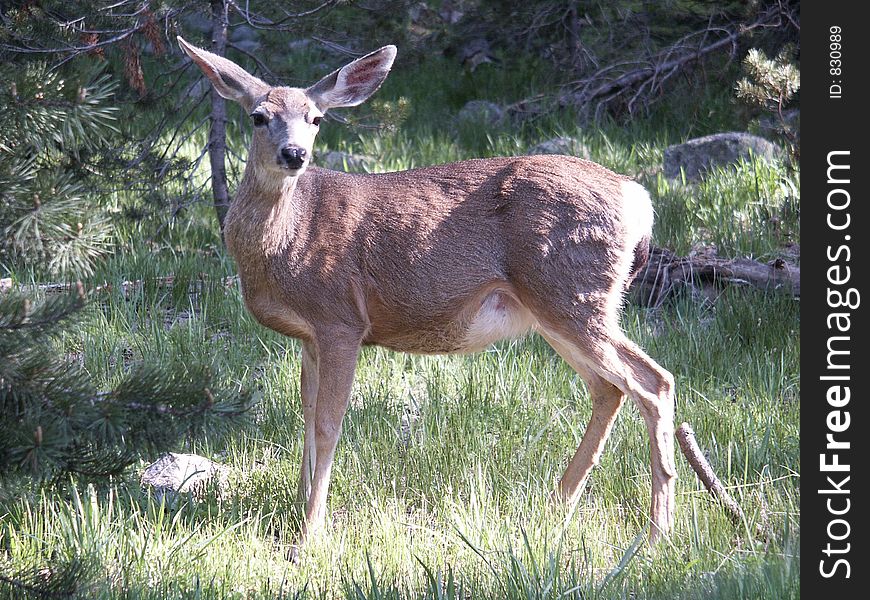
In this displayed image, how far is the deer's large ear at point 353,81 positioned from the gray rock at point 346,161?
347 cm

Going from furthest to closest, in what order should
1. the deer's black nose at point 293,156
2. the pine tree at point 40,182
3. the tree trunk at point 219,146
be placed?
the tree trunk at point 219,146, the deer's black nose at point 293,156, the pine tree at point 40,182

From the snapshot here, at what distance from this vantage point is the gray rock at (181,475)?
176 inches

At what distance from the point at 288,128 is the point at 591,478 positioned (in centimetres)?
191

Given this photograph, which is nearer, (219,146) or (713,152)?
(219,146)

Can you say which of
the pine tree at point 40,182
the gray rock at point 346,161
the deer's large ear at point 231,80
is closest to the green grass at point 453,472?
the pine tree at point 40,182

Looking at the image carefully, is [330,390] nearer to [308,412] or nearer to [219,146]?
[308,412]

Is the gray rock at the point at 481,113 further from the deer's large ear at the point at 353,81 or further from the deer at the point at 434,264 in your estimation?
the deer at the point at 434,264

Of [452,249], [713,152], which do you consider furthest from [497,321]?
[713,152]

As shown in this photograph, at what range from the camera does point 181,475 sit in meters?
4.64

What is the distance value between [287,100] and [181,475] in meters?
1.62

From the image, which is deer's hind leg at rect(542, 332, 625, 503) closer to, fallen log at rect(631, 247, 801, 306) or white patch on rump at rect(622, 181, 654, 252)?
white patch on rump at rect(622, 181, 654, 252)
